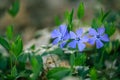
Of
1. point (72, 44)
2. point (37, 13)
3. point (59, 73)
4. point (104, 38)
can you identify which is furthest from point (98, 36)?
point (37, 13)

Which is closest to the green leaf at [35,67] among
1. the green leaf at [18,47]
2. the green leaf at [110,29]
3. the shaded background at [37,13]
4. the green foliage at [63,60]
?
the green foliage at [63,60]

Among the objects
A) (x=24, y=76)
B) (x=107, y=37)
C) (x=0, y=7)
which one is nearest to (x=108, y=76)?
(x=107, y=37)

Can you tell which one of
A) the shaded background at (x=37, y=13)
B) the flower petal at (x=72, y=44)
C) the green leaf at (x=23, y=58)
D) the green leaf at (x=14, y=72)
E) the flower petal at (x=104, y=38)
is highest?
the shaded background at (x=37, y=13)

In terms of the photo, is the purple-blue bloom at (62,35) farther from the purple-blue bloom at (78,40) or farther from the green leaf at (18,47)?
the green leaf at (18,47)

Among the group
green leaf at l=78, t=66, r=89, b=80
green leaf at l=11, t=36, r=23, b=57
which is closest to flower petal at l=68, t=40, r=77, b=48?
green leaf at l=78, t=66, r=89, b=80

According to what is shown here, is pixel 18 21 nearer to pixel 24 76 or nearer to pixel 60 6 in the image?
pixel 60 6

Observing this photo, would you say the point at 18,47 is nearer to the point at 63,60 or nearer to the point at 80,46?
the point at 80,46

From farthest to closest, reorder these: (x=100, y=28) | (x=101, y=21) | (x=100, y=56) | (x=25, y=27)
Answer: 1. (x=25, y=27)
2. (x=100, y=56)
3. (x=101, y=21)
4. (x=100, y=28)

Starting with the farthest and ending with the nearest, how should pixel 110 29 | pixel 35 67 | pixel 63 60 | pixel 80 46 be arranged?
1. pixel 63 60
2. pixel 110 29
3. pixel 80 46
4. pixel 35 67

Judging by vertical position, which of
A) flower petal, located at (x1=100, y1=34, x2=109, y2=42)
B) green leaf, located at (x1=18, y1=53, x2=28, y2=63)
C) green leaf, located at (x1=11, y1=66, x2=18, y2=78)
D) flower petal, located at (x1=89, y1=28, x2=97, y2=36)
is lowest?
green leaf, located at (x1=11, y1=66, x2=18, y2=78)

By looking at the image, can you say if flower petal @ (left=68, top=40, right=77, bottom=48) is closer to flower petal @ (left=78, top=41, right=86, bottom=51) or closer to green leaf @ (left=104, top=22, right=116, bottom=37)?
flower petal @ (left=78, top=41, right=86, bottom=51)

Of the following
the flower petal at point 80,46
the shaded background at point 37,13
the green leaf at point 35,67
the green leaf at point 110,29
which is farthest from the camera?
the shaded background at point 37,13
